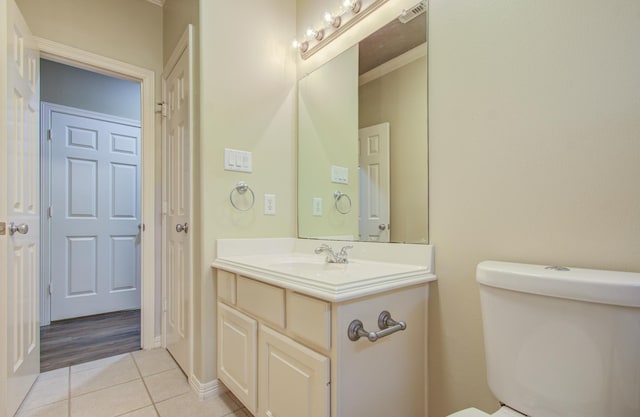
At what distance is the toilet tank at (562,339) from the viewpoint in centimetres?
67

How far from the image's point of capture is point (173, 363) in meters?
1.95

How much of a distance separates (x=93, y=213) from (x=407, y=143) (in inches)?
119

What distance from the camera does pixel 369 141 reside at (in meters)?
1.50

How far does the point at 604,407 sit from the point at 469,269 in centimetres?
47

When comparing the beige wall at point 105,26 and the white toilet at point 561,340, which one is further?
the beige wall at point 105,26

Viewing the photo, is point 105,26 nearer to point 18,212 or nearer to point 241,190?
point 18,212

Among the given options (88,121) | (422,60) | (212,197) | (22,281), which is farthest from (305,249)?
(88,121)

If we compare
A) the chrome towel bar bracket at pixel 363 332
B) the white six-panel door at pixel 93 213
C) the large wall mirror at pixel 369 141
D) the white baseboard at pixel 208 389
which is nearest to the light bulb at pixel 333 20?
the large wall mirror at pixel 369 141

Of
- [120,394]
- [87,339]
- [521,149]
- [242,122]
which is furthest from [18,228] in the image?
[521,149]

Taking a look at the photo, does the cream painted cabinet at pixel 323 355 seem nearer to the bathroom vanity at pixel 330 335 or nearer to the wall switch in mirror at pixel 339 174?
the bathroom vanity at pixel 330 335

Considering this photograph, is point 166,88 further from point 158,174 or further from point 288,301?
point 288,301

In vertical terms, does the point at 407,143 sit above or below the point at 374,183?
above

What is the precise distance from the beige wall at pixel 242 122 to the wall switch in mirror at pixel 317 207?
0.15 meters

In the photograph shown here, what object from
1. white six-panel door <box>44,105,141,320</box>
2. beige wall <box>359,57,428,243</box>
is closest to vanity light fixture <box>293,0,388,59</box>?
beige wall <box>359,57,428,243</box>
